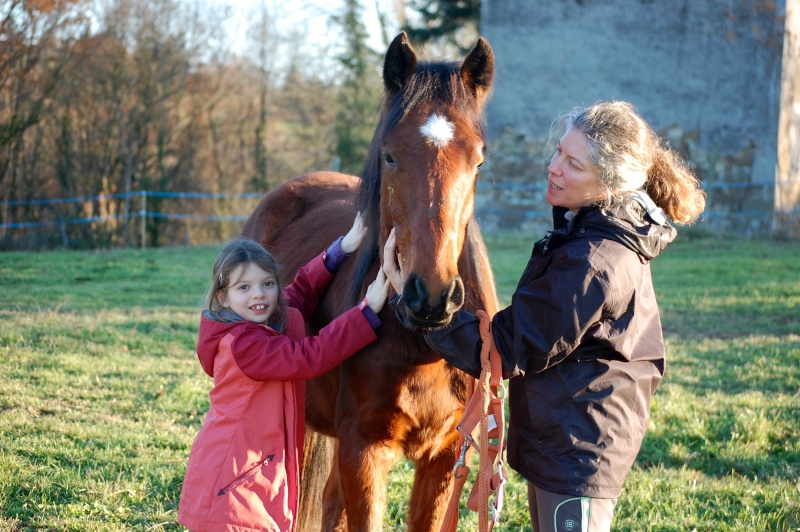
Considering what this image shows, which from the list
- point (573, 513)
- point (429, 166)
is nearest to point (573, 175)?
point (429, 166)

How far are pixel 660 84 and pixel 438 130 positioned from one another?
1335cm

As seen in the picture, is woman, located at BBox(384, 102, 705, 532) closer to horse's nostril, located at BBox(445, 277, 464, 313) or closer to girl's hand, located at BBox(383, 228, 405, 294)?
girl's hand, located at BBox(383, 228, 405, 294)

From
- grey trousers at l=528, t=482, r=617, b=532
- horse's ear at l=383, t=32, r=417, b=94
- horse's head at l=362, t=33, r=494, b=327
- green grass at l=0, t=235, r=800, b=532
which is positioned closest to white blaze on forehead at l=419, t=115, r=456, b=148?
horse's head at l=362, t=33, r=494, b=327

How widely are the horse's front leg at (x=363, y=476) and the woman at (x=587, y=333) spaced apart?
1.85ft

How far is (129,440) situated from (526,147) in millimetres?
12491

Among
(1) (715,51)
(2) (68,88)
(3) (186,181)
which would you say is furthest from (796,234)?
(2) (68,88)

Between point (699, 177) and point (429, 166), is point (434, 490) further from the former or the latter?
point (699, 177)

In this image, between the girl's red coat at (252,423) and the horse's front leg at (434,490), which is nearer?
the girl's red coat at (252,423)

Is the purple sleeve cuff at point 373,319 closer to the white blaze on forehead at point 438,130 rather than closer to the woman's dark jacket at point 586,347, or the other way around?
the woman's dark jacket at point 586,347

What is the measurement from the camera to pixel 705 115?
1397 cm

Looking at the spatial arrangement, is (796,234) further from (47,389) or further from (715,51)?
(47,389)

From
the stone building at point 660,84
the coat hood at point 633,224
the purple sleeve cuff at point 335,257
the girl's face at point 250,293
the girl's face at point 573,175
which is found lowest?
the girl's face at point 250,293

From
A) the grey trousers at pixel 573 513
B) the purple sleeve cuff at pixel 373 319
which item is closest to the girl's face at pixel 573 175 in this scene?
the purple sleeve cuff at pixel 373 319

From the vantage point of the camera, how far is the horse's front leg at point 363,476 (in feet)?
8.54
